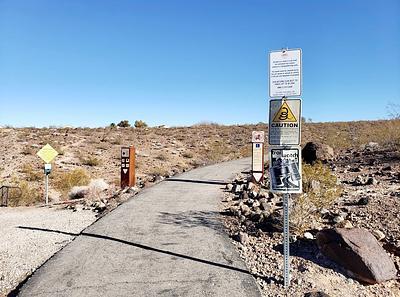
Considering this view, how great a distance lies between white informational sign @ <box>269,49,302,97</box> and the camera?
4.84 metres

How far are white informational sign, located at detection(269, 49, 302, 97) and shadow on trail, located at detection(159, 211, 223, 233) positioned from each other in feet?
11.6

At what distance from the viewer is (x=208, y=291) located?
487cm

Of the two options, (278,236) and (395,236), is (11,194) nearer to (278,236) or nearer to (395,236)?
(278,236)

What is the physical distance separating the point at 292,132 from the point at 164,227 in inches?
155

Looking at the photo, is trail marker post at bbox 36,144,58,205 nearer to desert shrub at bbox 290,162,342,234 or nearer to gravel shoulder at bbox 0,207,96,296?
gravel shoulder at bbox 0,207,96,296

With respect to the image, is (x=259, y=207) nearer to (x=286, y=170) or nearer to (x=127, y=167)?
(x=286, y=170)

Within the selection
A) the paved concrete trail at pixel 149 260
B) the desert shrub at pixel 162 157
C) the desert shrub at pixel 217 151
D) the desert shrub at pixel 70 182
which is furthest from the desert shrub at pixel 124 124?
the paved concrete trail at pixel 149 260

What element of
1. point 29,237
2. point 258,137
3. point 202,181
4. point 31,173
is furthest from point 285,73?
point 31,173

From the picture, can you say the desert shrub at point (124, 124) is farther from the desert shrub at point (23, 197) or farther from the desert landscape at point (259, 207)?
the desert shrub at point (23, 197)

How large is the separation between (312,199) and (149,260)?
3411 millimetres

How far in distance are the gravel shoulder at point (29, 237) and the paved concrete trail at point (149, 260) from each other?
1.27 feet

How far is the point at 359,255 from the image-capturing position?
18.1ft

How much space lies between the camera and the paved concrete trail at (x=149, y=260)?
5.04m

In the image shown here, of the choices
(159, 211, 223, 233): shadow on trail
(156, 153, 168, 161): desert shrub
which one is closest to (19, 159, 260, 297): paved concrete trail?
(159, 211, 223, 233): shadow on trail
